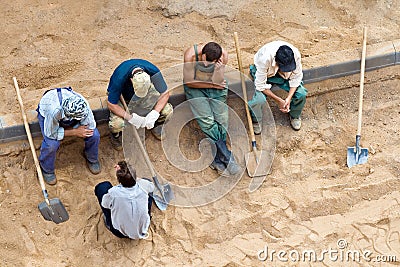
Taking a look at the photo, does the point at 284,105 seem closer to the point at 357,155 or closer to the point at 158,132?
the point at 357,155

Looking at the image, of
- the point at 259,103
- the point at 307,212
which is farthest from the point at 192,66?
the point at 307,212

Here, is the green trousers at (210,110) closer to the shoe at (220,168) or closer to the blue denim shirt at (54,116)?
the shoe at (220,168)

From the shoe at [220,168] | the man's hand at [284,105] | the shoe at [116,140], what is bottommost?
the shoe at [220,168]

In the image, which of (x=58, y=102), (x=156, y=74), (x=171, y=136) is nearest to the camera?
(x=58, y=102)

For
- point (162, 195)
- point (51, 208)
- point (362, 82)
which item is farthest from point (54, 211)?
point (362, 82)

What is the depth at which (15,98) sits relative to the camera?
638 cm

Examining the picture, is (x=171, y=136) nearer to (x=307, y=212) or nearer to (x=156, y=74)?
(x=156, y=74)

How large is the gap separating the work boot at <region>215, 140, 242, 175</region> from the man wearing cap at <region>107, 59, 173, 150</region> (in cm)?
58

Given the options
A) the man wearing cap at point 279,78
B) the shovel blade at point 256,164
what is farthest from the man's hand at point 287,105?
the shovel blade at point 256,164

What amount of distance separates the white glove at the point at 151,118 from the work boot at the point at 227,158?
666 millimetres

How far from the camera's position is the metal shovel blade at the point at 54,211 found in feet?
19.0

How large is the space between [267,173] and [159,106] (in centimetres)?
122

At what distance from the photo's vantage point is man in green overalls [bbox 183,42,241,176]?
6109 mm

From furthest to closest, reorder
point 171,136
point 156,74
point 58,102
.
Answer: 1. point 171,136
2. point 156,74
3. point 58,102
